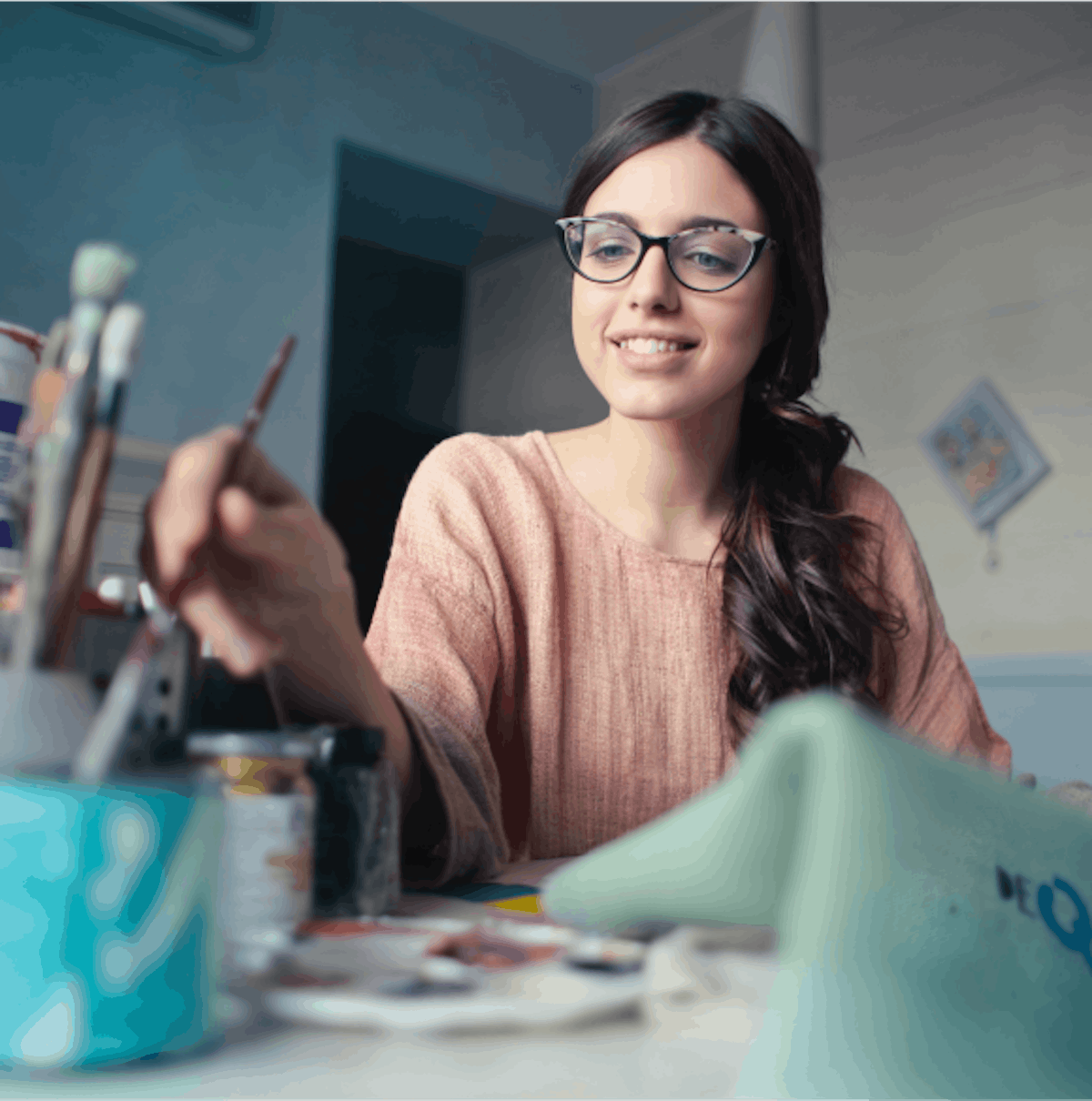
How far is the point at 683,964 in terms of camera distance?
1.23 feet

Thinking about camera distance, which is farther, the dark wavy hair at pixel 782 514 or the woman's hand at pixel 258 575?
the dark wavy hair at pixel 782 514

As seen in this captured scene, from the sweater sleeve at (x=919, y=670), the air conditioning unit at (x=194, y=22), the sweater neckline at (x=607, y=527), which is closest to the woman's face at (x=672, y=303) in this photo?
the sweater neckline at (x=607, y=527)

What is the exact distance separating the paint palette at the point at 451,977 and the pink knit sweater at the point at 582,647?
0.56 m

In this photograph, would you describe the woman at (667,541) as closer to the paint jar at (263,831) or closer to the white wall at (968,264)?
the paint jar at (263,831)

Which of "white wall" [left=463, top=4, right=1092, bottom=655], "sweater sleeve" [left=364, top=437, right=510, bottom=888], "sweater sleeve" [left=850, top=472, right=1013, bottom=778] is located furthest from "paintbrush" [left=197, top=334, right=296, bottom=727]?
"white wall" [left=463, top=4, right=1092, bottom=655]

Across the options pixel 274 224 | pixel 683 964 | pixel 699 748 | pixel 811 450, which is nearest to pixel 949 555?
pixel 811 450

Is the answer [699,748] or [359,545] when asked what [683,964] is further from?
[359,545]

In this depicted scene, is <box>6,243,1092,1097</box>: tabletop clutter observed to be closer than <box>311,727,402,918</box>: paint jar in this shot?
Yes

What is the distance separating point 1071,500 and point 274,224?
234cm

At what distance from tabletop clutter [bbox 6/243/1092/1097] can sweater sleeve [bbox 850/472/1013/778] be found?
2.74ft

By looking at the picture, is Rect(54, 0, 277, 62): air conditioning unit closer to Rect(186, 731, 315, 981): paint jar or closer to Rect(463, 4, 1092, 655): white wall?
Rect(463, 4, 1092, 655): white wall

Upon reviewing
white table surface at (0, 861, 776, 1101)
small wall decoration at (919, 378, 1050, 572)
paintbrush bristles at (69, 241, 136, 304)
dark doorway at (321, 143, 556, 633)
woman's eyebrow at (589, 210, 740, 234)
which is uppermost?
dark doorway at (321, 143, 556, 633)

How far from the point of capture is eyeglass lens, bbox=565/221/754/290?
114 cm

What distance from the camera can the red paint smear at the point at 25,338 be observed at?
2.70 ft
